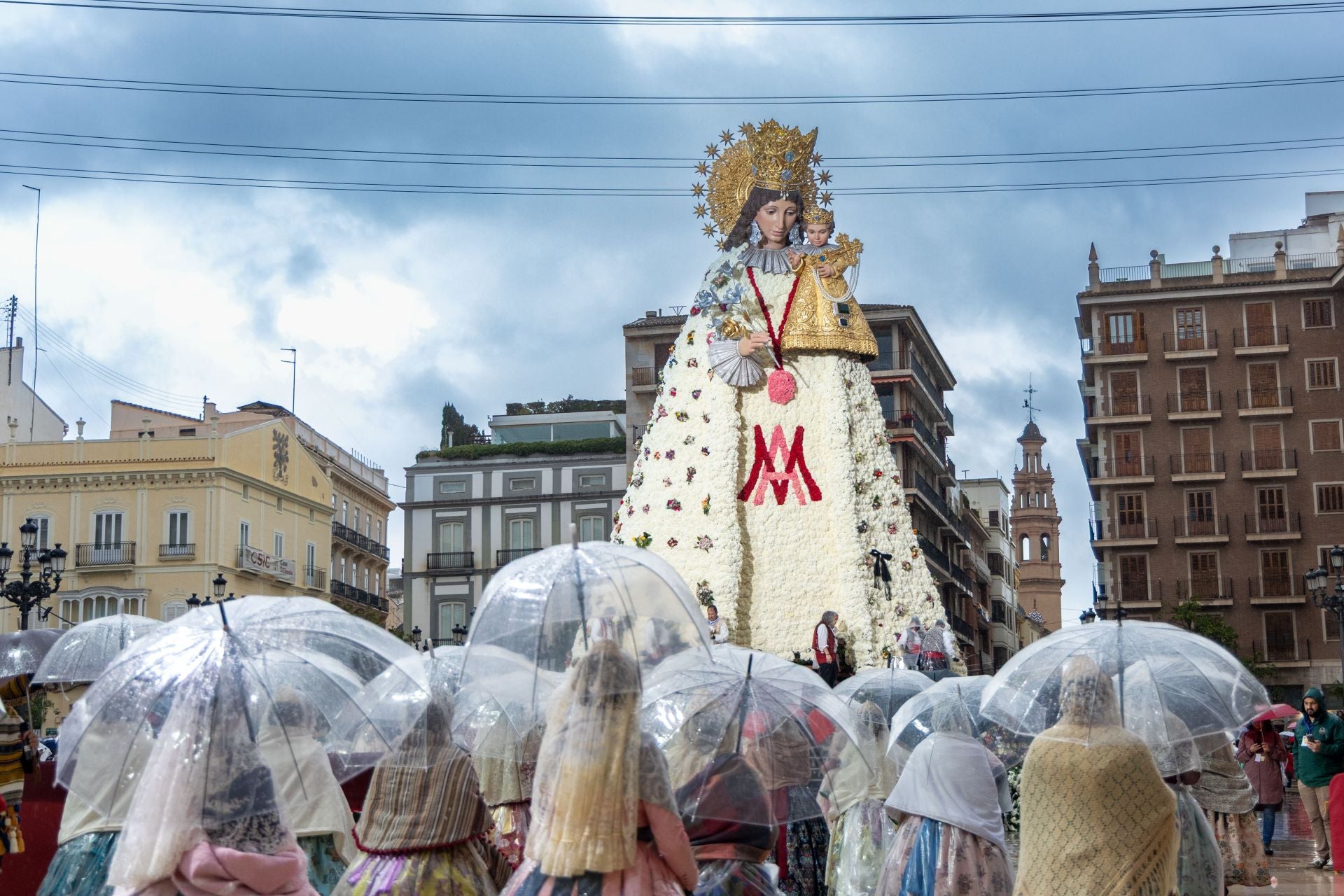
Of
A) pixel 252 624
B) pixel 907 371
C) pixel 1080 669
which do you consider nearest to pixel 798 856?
pixel 1080 669

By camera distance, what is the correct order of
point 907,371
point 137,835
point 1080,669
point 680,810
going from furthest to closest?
point 907,371 → point 1080,669 → point 680,810 → point 137,835

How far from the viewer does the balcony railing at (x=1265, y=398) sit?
53875 millimetres

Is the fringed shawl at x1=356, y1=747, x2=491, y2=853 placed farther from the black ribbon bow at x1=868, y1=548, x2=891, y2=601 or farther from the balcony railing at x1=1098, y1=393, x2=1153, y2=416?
the balcony railing at x1=1098, y1=393, x2=1153, y2=416

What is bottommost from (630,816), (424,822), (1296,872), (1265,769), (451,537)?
(1296,872)

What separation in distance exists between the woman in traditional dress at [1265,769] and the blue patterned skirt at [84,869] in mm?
12540

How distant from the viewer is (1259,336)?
54.4m

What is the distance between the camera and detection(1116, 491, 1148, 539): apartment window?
5488 centimetres

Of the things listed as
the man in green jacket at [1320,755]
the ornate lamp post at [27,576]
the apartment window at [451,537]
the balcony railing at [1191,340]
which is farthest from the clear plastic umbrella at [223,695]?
the balcony railing at [1191,340]

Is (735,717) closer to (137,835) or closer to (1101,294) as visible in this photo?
(137,835)

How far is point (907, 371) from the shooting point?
53531mm

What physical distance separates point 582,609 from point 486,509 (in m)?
48.8

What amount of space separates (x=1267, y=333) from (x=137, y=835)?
174 feet

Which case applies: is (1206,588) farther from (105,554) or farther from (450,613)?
(105,554)

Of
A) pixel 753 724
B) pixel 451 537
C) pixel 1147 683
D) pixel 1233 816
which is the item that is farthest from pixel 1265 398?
pixel 753 724
